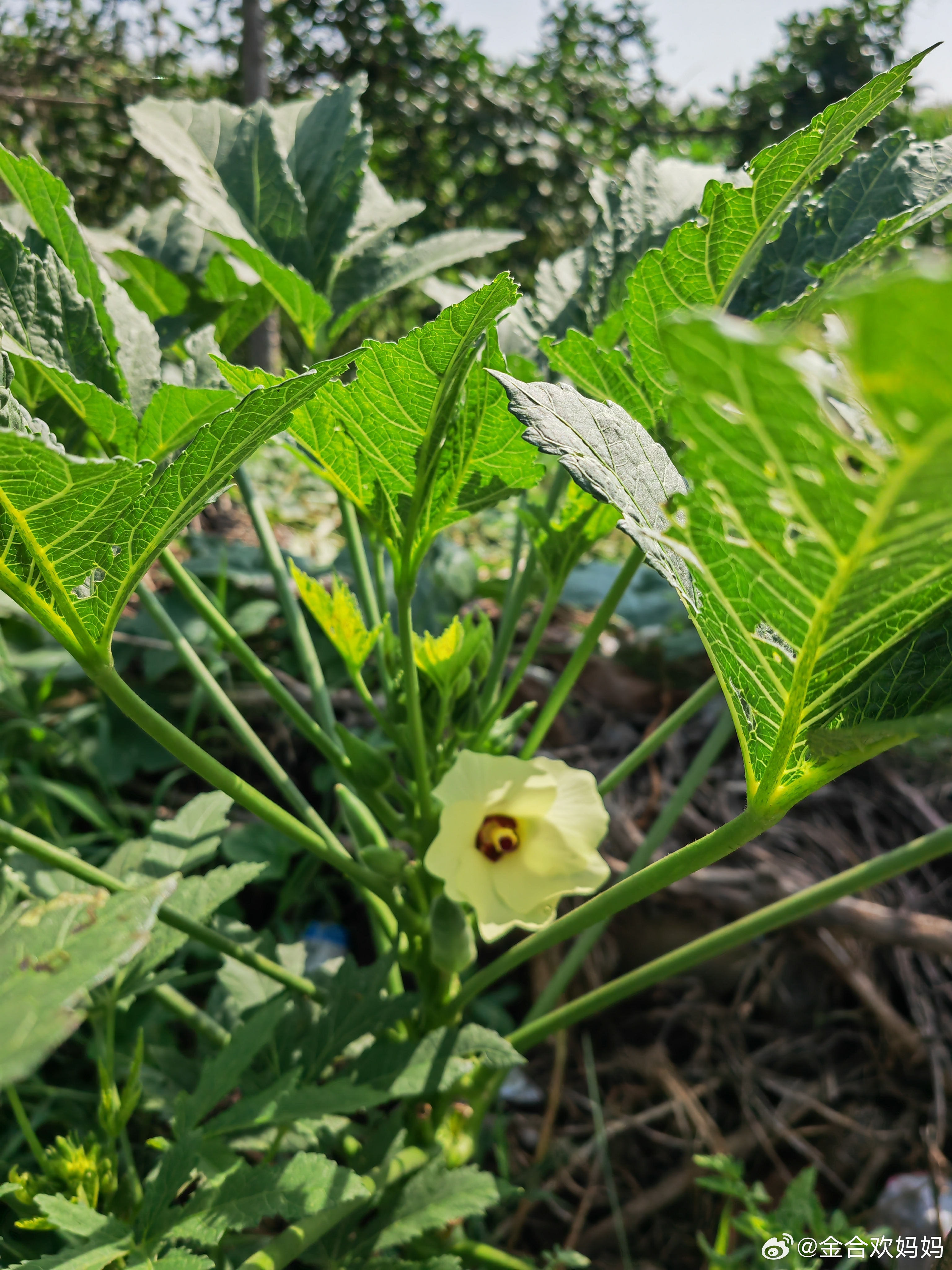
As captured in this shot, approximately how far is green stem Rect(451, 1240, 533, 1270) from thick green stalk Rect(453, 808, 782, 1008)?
38 cm

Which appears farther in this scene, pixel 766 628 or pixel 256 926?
pixel 256 926

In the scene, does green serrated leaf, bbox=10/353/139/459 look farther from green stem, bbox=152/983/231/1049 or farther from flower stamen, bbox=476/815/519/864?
green stem, bbox=152/983/231/1049

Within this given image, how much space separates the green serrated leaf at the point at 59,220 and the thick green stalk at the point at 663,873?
0.59 m

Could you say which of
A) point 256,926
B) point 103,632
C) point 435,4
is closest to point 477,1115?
point 256,926

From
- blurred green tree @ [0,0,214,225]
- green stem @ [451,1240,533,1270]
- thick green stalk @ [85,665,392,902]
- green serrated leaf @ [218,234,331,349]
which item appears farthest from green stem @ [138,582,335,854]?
blurred green tree @ [0,0,214,225]

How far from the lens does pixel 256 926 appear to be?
1.42 m

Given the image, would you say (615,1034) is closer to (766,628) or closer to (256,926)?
(256,926)

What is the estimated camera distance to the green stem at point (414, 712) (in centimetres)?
70

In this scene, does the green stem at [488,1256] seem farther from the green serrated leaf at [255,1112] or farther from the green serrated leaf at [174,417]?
A: the green serrated leaf at [174,417]

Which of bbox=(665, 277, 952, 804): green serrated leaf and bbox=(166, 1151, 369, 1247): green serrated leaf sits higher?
bbox=(665, 277, 952, 804): green serrated leaf

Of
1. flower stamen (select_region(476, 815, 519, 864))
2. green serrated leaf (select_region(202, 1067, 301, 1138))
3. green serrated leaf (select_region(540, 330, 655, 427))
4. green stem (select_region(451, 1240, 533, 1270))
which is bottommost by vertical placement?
green stem (select_region(451, 1240, 533, 1270))

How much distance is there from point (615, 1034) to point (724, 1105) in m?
0.18

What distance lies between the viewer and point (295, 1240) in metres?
0.67

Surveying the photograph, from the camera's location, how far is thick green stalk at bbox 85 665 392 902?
1.93 feet
